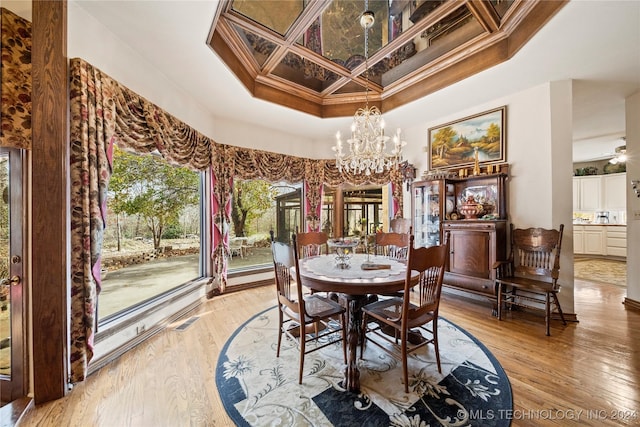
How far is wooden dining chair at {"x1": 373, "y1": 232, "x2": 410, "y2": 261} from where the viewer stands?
296 centimetres

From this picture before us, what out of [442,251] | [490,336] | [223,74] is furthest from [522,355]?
[223,74]

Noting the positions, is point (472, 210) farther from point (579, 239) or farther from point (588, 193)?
point (588, 193)

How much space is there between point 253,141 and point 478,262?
3.96 meters

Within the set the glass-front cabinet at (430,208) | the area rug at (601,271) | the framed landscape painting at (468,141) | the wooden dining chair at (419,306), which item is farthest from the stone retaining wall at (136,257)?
the area rug at (601,271)

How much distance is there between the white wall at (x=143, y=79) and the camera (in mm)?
1861

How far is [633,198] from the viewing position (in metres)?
3.21

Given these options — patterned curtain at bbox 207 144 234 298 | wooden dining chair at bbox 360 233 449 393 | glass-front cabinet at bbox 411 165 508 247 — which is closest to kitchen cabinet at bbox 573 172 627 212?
glass-front cabinet at bbox 411 165 508 247

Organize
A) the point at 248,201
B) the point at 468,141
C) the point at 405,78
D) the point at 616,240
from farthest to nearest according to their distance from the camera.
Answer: the point at 616,240 → the point at 248,201 → the point at 468,141 → the point at 405,78

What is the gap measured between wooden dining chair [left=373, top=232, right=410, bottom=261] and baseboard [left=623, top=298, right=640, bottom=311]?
3075mm

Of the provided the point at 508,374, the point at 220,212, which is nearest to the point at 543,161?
the point at 508,374

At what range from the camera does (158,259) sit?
3004mm

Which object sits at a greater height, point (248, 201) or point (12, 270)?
point (248, 201)

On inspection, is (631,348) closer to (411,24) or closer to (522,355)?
(522,355)

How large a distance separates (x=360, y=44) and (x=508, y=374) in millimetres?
3694
